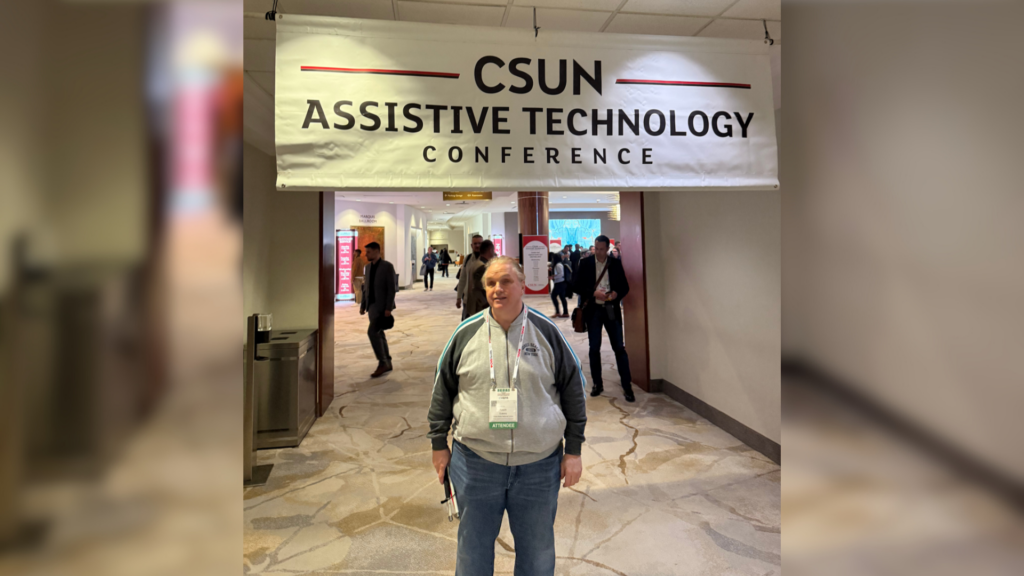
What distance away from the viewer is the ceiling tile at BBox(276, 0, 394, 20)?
216 cm

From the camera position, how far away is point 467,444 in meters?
1.74

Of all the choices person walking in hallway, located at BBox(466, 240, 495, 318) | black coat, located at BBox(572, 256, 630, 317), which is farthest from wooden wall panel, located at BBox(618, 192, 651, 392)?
person walking in hallway, located at BBox(466, 240, 495, 318)

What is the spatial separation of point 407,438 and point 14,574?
3589 mm

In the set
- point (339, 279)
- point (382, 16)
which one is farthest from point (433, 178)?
point (339, 279)

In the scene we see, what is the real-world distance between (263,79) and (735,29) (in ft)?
9.58

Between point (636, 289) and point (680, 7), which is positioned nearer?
point (680, 7)

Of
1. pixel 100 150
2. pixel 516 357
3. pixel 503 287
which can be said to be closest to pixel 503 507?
pixel 516 357

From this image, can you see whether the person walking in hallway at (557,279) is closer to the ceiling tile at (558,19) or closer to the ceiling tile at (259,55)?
the ceiling tile at (259,55)

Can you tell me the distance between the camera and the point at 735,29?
8.19 ft

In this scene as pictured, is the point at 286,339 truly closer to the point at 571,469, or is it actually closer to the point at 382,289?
the point at 382,289

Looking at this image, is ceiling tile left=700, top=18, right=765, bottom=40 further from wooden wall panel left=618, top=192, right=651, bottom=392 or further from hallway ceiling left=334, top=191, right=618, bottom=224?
hallway ceiling left=334, top=191, right=618, bottom=224

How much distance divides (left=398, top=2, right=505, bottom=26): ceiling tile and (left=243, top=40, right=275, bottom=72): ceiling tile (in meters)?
0.89

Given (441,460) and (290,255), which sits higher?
(290,255)

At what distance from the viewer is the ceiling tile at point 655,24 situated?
236 centimetres
